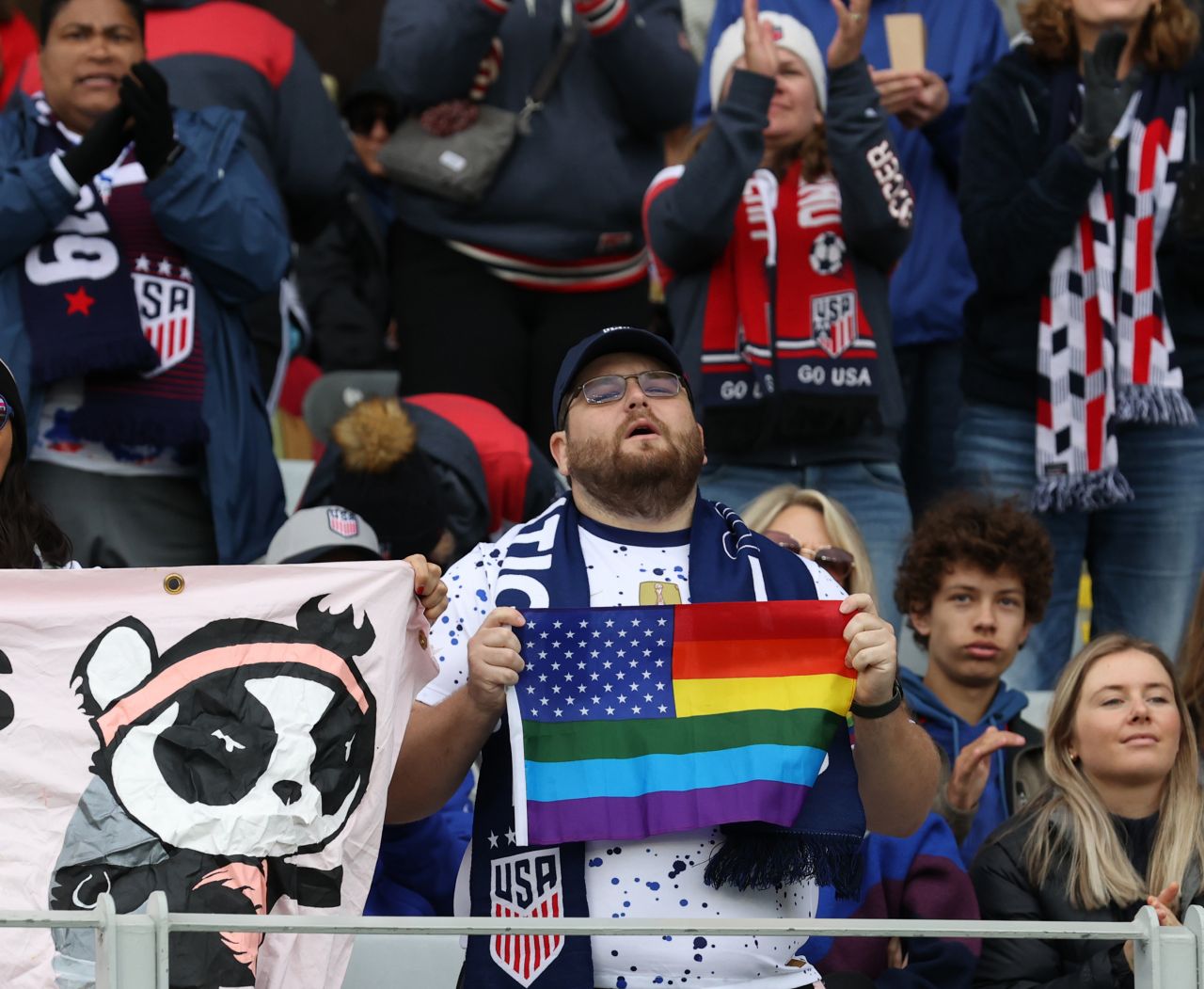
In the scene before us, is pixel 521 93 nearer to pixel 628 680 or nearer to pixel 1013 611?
pixel 1013 611

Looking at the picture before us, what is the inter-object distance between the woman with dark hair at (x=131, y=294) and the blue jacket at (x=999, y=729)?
1.92 metres

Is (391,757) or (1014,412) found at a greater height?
(1014,412)

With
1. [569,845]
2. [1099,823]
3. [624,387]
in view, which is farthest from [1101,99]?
[569,845]

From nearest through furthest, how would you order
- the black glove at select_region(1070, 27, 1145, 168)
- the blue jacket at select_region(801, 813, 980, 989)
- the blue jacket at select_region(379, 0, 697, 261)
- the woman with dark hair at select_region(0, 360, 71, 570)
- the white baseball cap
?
the woman with dark hair at select_region(0, 360, 71, 570) → the blue jacket at select_region(801, 813, 980, 989) → the white baseball cap → the black glove at select_region(1070, 27, 1145, 168) → the blue jacket at select_region(379, 0, 697, 261)

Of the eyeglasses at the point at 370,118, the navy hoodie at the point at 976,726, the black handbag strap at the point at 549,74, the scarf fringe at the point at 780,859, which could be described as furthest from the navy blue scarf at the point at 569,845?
the eyeglasses at the point at 370,118

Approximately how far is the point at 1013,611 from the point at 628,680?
2.06 metres

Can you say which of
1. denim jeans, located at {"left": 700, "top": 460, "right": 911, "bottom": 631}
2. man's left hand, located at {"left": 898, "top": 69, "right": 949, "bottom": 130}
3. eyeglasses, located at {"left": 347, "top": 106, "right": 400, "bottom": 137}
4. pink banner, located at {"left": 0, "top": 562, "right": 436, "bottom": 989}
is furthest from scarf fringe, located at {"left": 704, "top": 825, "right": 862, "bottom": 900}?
eyeglasses, located at {"left": 347, "top": 106, "right": 400, "bottom": 137}

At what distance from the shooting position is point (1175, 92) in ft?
21.1

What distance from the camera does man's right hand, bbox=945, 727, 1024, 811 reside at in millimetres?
5207

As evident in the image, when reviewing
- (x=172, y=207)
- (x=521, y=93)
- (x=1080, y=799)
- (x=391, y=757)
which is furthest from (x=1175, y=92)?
(x=391, y=757)

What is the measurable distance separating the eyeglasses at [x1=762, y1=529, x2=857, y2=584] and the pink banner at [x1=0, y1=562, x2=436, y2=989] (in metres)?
1.65

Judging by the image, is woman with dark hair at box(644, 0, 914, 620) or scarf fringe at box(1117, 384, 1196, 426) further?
scarf fringe at box(1117, 384, 1196, 426)

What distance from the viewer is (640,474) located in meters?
4.18

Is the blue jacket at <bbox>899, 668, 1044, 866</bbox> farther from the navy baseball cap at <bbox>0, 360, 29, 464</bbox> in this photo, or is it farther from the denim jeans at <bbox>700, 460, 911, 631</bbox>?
the navy baseball cap at <bbox>0, 360, 29, 464</bbox>
